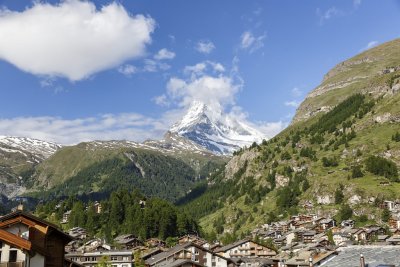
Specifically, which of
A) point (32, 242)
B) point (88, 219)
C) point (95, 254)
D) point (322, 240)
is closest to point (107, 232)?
point (88, 219)

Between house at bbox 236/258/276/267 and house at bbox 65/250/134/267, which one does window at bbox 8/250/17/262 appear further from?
house at bbox 236/258/276/267

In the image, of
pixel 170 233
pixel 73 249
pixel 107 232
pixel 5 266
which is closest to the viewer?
pixel 5 266

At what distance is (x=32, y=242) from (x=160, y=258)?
248 feet

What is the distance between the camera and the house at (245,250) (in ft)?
544

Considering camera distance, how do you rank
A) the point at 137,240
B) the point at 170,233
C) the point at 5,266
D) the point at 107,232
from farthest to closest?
1. the point at 170,233
2. the point at 107,232
3. the point at 137,240
4. the point at 5,266

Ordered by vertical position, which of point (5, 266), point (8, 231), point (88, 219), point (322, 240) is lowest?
point (5, 266)

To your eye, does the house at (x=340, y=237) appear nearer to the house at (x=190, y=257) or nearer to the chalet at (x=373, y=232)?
the chalet at (x=373, y=232)

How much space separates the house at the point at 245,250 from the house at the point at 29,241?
119824 mm

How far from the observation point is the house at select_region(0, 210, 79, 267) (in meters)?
43.1

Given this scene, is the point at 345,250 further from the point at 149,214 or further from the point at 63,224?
the point at 63,224

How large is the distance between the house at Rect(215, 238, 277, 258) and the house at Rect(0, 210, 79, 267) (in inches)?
4717

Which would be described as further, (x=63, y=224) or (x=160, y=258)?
(x=63, y=224)

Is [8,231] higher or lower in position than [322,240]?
lower

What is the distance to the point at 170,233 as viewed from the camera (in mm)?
197000
